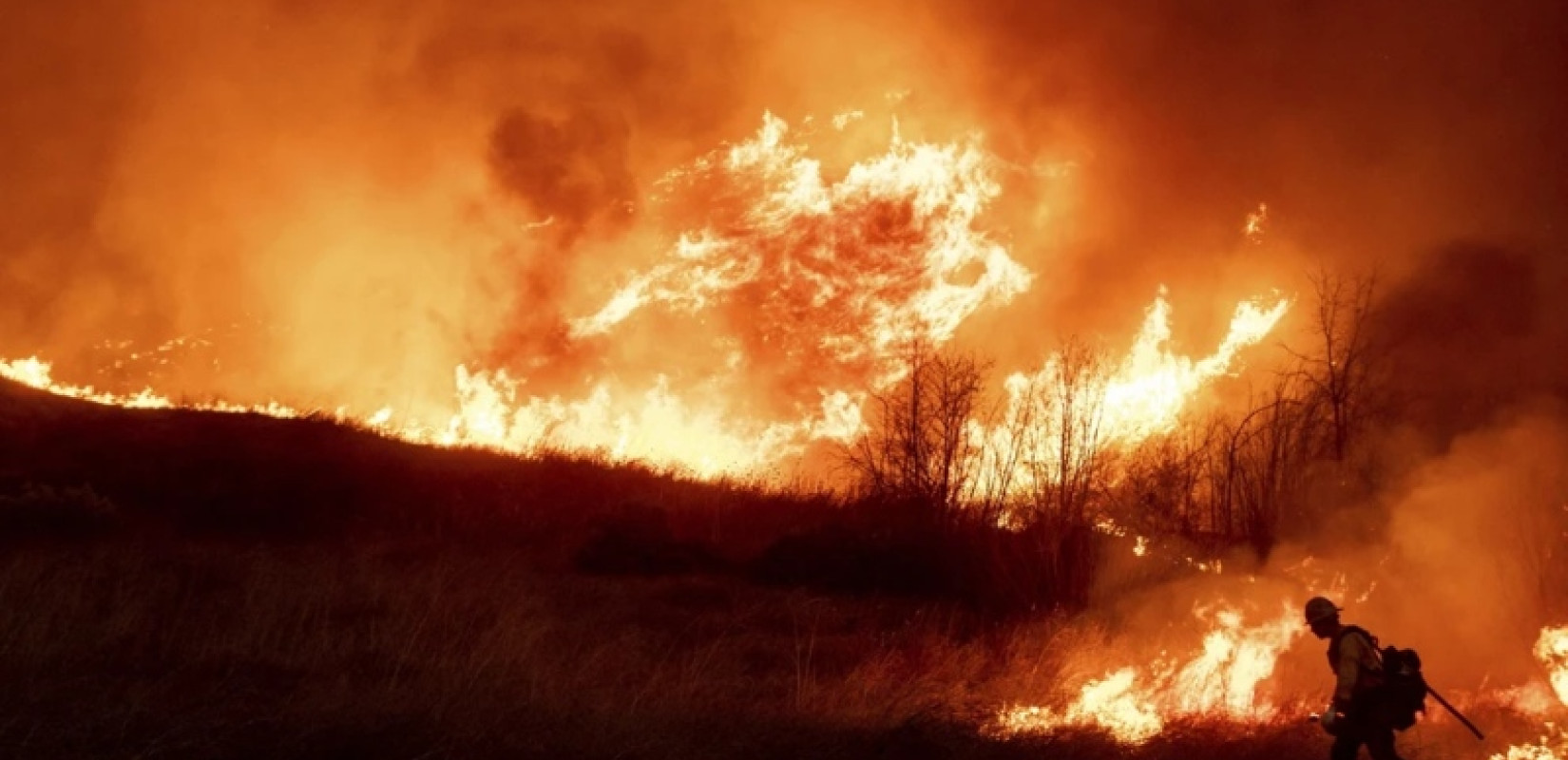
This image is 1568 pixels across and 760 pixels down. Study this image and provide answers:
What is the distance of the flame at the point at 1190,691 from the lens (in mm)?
11305

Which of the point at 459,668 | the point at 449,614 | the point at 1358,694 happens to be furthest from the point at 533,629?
the point at 1358,694

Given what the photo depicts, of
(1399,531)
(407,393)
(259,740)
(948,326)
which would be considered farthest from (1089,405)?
(407,393)

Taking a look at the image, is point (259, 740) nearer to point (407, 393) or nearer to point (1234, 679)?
point (1234, 679)

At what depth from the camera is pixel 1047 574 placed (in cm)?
1750

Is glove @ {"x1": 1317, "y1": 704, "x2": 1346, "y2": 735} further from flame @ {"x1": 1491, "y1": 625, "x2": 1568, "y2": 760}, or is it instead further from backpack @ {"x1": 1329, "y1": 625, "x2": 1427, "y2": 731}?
flame @ {"x1": 1491, "y1": 625, "x2": 1568, "y2": 760}

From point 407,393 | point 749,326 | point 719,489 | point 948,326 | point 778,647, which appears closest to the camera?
point 778,647

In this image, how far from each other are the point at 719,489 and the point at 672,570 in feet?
19.1

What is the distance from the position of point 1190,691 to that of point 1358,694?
14.4 feet

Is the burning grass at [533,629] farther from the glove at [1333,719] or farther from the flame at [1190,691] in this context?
the glove at [1333,719]

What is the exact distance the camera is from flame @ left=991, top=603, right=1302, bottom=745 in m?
11.3

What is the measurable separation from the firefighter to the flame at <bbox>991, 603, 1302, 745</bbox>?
2602 mm

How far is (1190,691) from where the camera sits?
12.6 m

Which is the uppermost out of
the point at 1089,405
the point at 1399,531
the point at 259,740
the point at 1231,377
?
the point at 1231,377

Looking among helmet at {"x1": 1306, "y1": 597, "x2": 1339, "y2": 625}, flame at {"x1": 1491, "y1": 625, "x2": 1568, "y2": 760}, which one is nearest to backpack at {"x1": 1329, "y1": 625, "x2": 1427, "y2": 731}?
helmet at {"x1": 1306, "y1": 597, "x2": 1339, "y2": 625}
